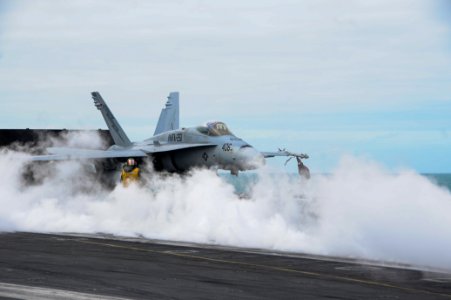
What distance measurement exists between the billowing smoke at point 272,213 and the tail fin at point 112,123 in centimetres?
749

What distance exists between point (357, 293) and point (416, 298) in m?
1.15

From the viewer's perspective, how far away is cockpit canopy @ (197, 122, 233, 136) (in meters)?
34.3

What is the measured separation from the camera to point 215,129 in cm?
3447

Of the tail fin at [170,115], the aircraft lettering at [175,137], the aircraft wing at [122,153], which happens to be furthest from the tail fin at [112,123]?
the aircraft lettering at [175,137]

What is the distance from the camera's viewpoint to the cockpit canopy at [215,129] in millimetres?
34312

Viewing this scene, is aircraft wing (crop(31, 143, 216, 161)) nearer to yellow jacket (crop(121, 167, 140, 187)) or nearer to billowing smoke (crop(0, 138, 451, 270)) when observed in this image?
billowing smoke (crop(0, 138, 451, 270))

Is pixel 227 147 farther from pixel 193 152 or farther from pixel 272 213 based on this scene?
pixel 272 213

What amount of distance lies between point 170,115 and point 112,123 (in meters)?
7.23

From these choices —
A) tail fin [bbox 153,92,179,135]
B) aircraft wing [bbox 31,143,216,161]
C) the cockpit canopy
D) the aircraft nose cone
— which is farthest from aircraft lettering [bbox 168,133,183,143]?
tail fin [bbox 153,92,179,135]

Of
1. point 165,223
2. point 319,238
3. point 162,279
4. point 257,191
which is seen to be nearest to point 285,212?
point 257,191

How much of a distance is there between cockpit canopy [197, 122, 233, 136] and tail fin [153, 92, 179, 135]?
16888 millimetres

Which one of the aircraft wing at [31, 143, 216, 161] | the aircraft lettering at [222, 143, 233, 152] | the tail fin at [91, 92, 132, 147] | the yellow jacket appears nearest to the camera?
the yellow jacket

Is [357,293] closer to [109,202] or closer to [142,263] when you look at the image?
[142,263]

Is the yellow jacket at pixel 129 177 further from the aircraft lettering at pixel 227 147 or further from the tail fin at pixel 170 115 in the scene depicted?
the tail fin at pixel 170 115
